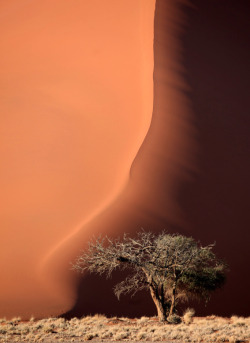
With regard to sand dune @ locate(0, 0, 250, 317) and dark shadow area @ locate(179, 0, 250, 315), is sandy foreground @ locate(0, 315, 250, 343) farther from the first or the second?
dark shadow area @ locate(179, 0, 250, 315)

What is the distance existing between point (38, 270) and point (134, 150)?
7485 mm

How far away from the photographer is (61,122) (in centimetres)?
2692

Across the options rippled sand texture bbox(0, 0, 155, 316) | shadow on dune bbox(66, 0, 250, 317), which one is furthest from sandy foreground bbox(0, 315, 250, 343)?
rippled sand texture bbox(0, 0, 155, 316)

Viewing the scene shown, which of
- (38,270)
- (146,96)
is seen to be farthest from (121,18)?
(38,270)

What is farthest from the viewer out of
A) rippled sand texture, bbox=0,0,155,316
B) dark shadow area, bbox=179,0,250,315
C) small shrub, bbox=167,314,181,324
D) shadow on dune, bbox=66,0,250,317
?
dark shadow area, bbox=179,0,250,315

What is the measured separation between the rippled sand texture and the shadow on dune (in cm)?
80

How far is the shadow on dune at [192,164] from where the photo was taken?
21.7m

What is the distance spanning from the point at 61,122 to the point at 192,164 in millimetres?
7427

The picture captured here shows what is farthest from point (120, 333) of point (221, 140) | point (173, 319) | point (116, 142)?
point (221, 140)

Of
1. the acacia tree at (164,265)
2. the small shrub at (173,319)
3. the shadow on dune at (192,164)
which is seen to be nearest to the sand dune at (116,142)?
the shadow on dune at (192,164)

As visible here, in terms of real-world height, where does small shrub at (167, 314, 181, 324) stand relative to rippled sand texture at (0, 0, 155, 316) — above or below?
below

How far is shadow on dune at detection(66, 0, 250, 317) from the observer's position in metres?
21.7

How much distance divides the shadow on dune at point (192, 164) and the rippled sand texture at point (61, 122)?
2.63 ft

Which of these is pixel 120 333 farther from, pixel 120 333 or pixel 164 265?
pixel 164 265
